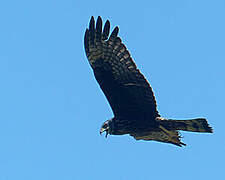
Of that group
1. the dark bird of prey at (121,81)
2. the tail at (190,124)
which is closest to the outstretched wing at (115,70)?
the dark bird of prey at (121,81)

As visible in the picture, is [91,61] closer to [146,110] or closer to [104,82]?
[104,82]

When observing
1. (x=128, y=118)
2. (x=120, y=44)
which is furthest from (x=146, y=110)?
(x=120, y=44)

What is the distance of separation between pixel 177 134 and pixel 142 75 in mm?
2010

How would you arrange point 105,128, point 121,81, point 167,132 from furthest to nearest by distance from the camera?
point 105,128, point 167,132, point 121,81

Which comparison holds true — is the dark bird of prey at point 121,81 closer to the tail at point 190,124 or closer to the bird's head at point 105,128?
the tail at point 190,124

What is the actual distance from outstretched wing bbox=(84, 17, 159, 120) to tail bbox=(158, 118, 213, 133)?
0.46m

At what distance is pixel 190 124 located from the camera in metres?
14.7

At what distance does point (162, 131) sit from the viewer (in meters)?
15.2

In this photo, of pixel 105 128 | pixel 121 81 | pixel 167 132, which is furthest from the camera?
pixel 105 128

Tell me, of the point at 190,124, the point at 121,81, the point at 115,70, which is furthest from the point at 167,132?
the point at 115,70

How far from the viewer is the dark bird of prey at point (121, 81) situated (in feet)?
47.8

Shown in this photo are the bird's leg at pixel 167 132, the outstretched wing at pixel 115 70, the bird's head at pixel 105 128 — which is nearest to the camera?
the outstretched wing at pixel 115 70

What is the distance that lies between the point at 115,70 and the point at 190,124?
2150mm

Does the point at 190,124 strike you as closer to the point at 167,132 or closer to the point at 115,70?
the point at 167,132
